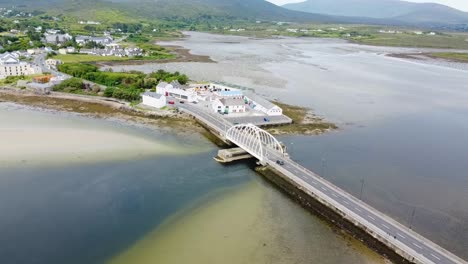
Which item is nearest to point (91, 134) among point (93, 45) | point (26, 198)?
point (26, 198)

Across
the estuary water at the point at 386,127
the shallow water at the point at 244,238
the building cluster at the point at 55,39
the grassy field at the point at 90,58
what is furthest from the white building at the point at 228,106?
the building cluster at the point at 55,39

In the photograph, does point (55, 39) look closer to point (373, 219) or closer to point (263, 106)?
point (263, 106)

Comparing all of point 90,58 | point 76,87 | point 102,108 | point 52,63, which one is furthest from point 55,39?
point 102,108

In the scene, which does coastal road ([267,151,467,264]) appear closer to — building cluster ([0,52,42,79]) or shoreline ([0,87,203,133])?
shoreline ([0,87,203,133])

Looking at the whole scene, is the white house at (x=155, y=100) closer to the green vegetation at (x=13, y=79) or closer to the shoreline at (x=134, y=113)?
the shoreline at (x=134, y=113)

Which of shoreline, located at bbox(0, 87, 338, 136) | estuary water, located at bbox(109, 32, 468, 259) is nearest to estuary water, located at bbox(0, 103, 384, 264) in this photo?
estuary water, located at bbox(109, 32, 468, 259)

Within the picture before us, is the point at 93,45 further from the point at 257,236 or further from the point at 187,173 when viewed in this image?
the point at 257,236
